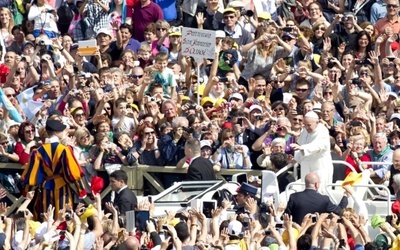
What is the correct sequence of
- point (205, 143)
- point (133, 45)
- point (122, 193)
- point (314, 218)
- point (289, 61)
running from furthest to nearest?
point (133, 45) → point (289, 61) → point (205, 143) → point (122, 193) → point (314, 218)

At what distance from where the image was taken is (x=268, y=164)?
27406 millimetres

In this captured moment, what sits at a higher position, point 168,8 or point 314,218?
point 168,8

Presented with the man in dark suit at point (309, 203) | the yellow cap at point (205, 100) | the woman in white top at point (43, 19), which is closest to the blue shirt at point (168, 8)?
the woman in white top at point (43, 19)

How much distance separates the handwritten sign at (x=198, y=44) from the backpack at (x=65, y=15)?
4.55 metres

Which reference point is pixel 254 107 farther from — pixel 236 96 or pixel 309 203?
pixel 309 203

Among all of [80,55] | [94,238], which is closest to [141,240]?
[94,238]

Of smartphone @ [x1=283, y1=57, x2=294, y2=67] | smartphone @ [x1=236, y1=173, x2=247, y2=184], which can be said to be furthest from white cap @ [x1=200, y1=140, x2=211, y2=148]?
smartphone @ [x1=283, y1=57, x2=294, y2=67]

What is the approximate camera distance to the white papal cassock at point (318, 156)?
26000mm

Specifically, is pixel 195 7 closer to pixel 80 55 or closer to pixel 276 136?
pixel 80 55

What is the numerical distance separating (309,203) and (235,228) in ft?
3.08

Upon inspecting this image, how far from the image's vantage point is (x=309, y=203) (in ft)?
82.4

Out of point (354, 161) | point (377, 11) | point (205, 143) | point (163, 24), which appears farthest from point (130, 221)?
point (377, 11)

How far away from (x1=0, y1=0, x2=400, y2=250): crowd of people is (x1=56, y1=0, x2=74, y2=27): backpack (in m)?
0.02

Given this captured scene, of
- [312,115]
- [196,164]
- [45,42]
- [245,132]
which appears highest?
[45,42]
